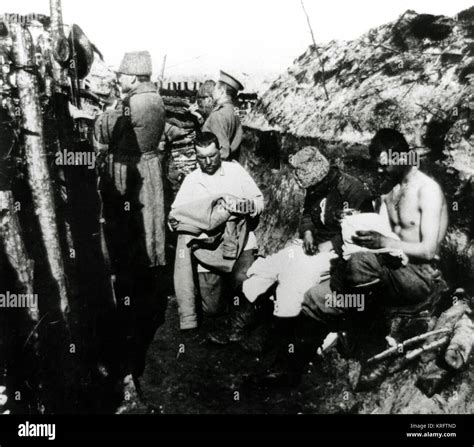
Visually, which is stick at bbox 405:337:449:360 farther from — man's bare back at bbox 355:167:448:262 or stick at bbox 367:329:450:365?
man's bare back at bbox 355:167:448:262

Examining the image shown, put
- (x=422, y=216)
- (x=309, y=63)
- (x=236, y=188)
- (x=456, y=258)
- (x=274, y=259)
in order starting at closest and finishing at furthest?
(x=422, y=216)
(x=456, y=258)
(x=274, y=259)
(x=236, y=188)
(x=309, y=63)

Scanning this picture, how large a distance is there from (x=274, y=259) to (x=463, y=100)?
198 cm

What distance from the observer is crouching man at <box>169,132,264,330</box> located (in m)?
4.21

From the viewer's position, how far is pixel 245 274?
421 cm

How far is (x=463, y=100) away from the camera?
3.74 m

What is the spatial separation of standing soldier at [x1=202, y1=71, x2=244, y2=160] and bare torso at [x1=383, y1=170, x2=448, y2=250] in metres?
2.26

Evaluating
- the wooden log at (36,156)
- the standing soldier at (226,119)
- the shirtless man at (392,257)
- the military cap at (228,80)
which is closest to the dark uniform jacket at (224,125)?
the standing soldier at (226,119)

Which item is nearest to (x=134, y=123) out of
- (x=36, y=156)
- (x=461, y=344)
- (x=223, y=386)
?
(x=36, y=156)

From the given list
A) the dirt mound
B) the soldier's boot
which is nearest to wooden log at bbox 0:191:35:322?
the soldier's boot

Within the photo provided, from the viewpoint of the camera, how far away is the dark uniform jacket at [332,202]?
365 centimetres

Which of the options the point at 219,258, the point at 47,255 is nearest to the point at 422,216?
the point at 219,258

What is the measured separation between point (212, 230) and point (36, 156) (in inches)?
63.8

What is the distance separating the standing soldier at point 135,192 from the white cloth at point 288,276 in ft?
3.98

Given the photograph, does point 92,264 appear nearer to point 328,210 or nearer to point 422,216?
point 328,210
